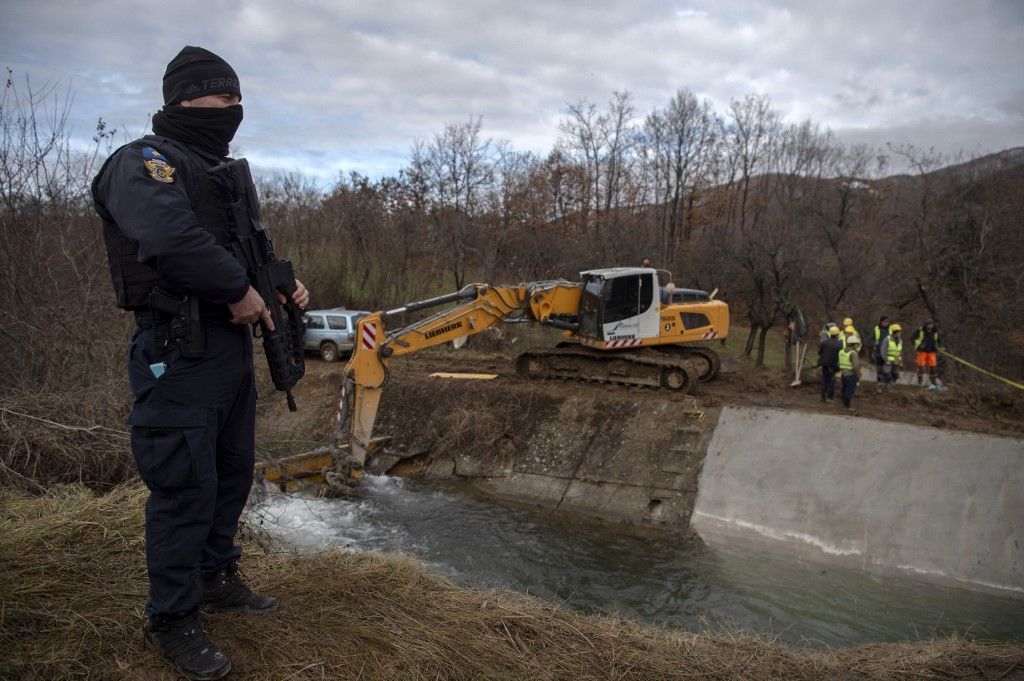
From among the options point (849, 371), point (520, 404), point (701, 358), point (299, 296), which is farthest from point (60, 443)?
point (849, 371)

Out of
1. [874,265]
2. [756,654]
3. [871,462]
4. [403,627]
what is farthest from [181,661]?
[874,265]

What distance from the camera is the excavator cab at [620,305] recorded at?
47.3 ft

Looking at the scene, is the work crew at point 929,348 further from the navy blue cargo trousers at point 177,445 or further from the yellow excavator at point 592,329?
the navy blue cargo trousers at point 177,445

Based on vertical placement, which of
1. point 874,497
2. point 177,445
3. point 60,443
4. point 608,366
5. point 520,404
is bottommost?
point 874,497

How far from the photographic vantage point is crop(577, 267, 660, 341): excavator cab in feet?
47.3

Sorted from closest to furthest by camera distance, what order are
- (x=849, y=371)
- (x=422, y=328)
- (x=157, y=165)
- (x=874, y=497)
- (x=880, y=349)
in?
(x=157, y=165), (x=874, y=497), (x=422, y=328), (x=849, y=371), (x=880, y=349)

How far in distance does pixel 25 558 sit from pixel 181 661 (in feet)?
3.94

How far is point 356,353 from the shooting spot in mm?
11125

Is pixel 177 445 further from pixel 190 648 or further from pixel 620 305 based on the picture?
pixel 620 305

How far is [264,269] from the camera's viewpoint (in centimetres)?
297

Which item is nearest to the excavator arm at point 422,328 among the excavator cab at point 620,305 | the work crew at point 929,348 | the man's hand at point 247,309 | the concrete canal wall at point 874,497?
the excavator cab at point 620,305

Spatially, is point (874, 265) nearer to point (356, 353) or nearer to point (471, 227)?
point (471, 227)

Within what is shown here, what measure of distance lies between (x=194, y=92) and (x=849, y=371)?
44.6 feet

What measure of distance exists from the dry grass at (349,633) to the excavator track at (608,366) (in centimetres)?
1069
